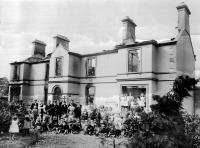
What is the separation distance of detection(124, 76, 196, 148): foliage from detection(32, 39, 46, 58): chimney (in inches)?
1213

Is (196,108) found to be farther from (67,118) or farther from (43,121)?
(43,121)

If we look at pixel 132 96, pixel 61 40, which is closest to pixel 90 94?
pixel 132 96

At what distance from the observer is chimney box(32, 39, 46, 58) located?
34781mm

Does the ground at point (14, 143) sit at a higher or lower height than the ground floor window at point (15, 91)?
lower

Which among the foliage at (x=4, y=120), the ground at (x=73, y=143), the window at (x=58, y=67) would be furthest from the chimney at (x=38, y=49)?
the ground at (x=73, y=143)

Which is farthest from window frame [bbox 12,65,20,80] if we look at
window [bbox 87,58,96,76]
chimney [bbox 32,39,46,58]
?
window [bbox 87,58,96,76]

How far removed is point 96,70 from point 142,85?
252 inches

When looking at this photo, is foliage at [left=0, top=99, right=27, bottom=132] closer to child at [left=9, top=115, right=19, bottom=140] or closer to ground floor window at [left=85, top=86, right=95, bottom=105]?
child at [left=9, top=115, right=19, bottom=140]

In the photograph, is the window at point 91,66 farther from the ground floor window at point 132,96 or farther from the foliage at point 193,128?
the foliage at point 193,128

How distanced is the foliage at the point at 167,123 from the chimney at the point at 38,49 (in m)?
30.8

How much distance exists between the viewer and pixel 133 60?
22281 mm

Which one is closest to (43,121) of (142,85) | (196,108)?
(142,85)

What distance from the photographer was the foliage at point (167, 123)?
6.04 meters

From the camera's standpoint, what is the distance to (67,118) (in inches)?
590
